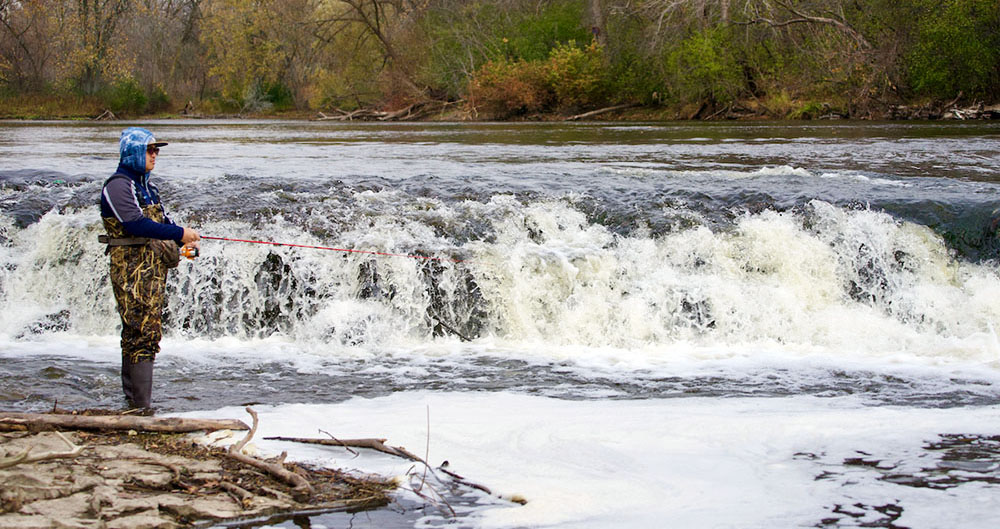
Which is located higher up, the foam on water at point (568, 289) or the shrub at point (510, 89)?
the shrub at point (510, 89)

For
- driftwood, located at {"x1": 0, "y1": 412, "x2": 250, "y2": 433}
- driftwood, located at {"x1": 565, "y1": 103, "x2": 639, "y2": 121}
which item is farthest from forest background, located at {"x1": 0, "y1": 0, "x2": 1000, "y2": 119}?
driftwood, located at {"x1": 0, "y1": 412, "x2": 250, "y2": 433}

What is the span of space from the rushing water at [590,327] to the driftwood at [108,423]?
20.2 inches

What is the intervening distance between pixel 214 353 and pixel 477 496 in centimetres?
419

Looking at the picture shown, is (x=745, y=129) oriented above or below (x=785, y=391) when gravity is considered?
above

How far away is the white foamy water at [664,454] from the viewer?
13.3ft

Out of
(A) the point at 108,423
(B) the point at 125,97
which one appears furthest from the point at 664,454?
(B) the point at 125,97

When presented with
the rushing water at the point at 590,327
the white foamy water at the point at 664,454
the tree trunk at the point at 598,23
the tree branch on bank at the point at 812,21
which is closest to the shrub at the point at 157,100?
the tree trunk at the point at 598,23

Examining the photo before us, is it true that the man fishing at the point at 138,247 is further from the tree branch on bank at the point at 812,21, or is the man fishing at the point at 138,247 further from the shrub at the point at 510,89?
the shrub at the point at 510,89

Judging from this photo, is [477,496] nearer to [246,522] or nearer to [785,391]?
[246,522]

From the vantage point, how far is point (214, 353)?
783cm

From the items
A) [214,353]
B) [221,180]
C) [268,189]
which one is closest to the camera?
[214,353]

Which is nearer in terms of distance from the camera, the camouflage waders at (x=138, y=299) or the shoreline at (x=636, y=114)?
the camouflage waders at (x=138, y=299)

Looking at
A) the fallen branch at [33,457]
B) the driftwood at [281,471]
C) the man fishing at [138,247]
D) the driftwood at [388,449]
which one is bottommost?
the driftwood at [388,449]

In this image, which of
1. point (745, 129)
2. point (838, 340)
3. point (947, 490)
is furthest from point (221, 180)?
point (745, 129)
